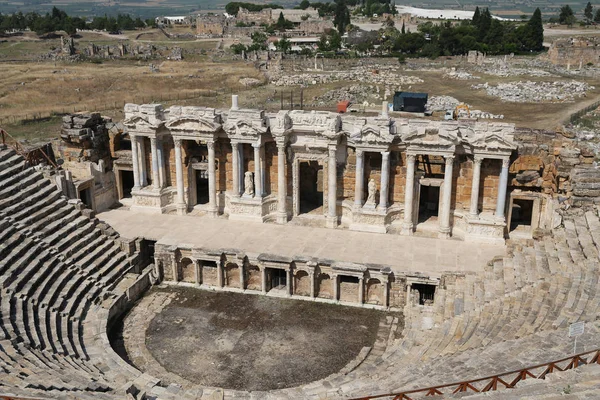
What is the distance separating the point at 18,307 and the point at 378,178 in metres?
14.8

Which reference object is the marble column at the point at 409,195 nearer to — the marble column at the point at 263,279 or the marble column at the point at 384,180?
the marble column at the point at 384,180

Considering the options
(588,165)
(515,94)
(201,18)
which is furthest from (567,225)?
(201,18)

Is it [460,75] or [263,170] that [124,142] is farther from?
[460,75]

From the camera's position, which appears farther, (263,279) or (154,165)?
(154,165)

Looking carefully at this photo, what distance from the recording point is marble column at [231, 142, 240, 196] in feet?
89.4

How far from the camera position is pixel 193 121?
27.2 metres

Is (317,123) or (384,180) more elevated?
(317,123)

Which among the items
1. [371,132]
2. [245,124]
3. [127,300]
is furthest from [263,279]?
[371,132]

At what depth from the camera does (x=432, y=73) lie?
297ft

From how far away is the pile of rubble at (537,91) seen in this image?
65.9 meters

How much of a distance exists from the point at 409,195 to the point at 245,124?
743cm

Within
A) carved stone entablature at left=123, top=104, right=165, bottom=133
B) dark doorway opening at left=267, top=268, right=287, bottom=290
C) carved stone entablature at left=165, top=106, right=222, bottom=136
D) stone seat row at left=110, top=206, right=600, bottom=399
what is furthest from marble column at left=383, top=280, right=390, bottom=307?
carved stone entablature at left=123, top=104, right=165, bottom=133

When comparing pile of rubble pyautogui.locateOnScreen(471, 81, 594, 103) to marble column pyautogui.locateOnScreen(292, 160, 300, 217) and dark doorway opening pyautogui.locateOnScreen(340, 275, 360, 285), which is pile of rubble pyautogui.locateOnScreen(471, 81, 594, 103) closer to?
marble column pyautogui.locateOnScreen(292, 160, 300, 217)

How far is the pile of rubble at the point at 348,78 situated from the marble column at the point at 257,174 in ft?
174
